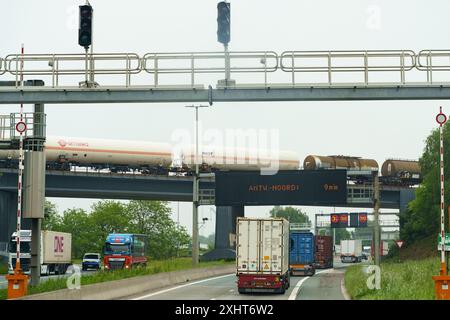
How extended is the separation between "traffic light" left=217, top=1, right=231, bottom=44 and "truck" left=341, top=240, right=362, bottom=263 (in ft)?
330

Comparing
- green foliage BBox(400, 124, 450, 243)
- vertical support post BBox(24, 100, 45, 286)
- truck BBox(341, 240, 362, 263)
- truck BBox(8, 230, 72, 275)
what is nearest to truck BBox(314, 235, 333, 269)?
green foliage BBox(400, 124, 450, 243)

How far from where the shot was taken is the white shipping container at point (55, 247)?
60.3 metres

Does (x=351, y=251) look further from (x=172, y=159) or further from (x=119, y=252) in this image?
(x=119, y=252)

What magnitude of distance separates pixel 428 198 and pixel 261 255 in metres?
49.9

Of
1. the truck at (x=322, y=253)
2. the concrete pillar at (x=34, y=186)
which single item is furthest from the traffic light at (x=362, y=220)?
the concrete pillar at (x=34, y=186)

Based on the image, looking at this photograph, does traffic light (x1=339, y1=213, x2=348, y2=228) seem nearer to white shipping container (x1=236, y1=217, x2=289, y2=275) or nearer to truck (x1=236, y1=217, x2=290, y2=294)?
truck (x1=236, y1=217, x2=290, y2=294)

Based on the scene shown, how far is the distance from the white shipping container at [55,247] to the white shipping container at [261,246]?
27.9 meters

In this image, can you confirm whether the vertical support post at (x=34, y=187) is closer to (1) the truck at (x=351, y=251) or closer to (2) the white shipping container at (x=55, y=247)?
(2) the white shipping container at (x=55, y=247)

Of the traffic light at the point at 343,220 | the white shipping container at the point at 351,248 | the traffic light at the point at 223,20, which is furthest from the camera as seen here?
the white shipping container at the point at 351,248

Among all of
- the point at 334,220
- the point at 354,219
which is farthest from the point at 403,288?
the point at 334,220
